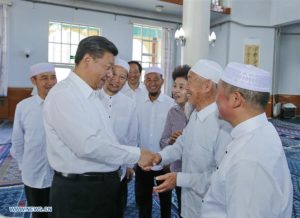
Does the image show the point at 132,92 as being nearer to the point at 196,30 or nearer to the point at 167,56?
the point at 196,30

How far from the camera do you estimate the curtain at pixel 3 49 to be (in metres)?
7.94

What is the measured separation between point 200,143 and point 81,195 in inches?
27.1

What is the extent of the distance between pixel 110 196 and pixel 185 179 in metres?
0.42

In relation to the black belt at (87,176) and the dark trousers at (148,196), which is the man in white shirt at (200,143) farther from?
the dark trousers at (148,196)

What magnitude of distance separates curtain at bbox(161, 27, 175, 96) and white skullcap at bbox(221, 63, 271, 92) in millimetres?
9152

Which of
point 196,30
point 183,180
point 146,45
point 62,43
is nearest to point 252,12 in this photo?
point 146,45

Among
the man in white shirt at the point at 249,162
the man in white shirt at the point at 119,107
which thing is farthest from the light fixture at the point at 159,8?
the man in white shirt at the point at 249,162

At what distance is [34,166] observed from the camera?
2.18 meters

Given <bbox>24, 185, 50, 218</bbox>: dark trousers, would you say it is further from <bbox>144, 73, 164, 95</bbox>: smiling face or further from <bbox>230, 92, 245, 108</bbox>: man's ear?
<bbox>230, 92, 245, 108</bbox>: man's ear

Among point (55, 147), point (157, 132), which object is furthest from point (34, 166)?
point (157, 132)

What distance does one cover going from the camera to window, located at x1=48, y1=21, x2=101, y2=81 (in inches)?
349

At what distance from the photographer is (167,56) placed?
10.3 metres

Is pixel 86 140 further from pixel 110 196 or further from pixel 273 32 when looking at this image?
pixel 273 32

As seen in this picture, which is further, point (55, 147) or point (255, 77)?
point (55, 147)
